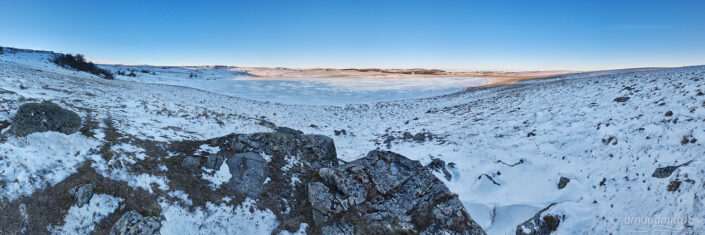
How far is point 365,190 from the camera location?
23.6ft

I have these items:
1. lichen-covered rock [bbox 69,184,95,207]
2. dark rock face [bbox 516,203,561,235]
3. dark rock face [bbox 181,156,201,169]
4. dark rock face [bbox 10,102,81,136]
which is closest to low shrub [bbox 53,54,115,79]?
dark rock face [bbox 10,102,81,136]

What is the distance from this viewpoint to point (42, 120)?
7.06 meters

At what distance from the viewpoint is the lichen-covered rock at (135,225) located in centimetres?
537

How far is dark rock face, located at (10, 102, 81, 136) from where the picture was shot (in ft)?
22.2

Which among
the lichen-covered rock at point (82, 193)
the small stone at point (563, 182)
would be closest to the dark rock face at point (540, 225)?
the small stone at point (563, 182)

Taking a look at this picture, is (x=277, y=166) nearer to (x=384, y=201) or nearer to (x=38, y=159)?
(x=384, y=201)

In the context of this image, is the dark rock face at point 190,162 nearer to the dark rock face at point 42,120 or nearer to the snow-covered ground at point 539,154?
the snow-covered ground at point 539,154

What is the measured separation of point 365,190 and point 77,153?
7036 millimetres

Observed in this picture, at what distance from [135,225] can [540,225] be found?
8340mm

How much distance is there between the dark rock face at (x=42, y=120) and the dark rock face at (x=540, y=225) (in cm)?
1132

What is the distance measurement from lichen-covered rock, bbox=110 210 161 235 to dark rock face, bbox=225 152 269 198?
1.88 metres

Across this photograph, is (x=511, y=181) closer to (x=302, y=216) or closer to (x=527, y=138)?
(x=527, y=138)

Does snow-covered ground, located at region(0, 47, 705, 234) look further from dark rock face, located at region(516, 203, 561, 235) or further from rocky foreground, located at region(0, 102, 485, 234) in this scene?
rocky foreground, located at region(0, 102, 485, 234)

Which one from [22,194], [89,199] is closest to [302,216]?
[89,199]
